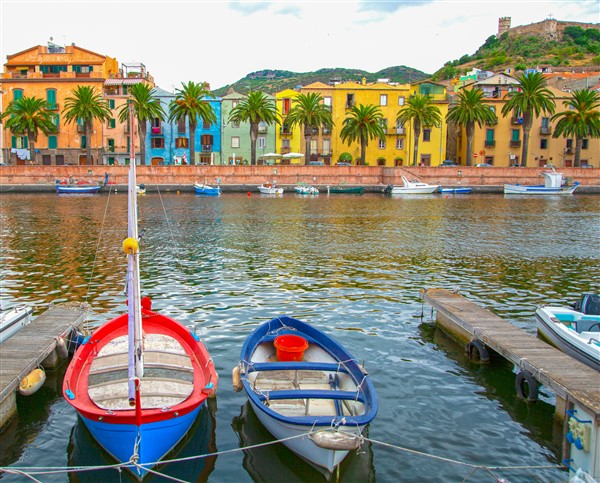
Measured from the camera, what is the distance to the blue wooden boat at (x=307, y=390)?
999 centimetres

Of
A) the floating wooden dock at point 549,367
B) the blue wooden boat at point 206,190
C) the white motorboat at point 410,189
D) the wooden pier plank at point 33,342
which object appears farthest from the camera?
the white motorboat at point 410,189

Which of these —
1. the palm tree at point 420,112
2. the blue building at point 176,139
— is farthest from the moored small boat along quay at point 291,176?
the blue building at point 176,139

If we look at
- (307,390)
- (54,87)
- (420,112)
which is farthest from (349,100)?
(307,390)

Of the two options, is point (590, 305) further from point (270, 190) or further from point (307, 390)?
point (270, 190)

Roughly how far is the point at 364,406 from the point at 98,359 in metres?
5.92

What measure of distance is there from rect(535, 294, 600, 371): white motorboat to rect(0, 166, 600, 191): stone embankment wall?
2773 inches

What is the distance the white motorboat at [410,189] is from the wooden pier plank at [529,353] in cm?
6421

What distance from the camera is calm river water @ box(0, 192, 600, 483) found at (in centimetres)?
1134

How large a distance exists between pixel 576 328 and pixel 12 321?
597 inches

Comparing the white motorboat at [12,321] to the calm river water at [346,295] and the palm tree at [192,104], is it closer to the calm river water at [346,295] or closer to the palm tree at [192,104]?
the calm river water at [346,295]

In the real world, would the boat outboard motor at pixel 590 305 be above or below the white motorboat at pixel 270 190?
above

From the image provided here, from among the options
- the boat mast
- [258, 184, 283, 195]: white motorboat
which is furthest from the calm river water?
[258, 184, 283, 195]: white motorboat

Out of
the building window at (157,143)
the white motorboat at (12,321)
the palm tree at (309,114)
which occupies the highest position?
the palm tree at (309,114)

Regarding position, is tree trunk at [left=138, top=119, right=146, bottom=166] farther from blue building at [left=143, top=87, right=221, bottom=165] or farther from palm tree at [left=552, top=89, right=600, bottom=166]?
palm tree at [left=552, top=89, right=600, bottom=166]
